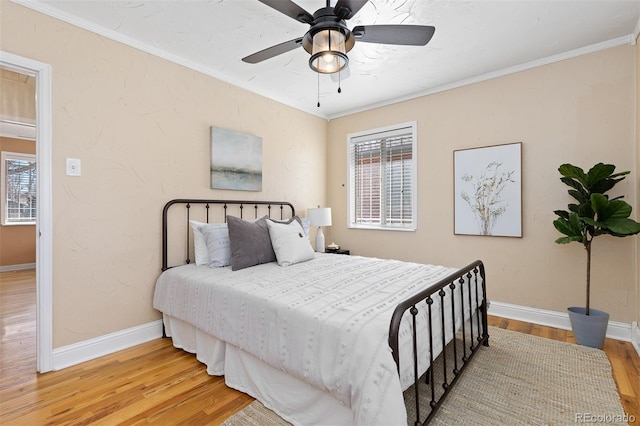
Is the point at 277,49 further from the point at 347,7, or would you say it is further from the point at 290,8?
the point at 347,7

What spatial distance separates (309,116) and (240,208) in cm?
185

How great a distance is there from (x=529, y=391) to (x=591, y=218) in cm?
158

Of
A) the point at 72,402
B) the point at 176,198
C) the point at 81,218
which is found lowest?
the point at 72,402

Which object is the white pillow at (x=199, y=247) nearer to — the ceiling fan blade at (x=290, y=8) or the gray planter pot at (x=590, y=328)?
the ceiling fan blade at (x=290, y=8)

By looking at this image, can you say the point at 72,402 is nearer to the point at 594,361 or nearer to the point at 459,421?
the point at 459,421

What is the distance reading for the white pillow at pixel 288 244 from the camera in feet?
8.92

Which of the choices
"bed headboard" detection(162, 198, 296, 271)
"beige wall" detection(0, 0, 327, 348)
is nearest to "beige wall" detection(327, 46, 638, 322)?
"bed headboard" detection(162, 198, 296, 271)

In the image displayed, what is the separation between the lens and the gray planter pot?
2.41m

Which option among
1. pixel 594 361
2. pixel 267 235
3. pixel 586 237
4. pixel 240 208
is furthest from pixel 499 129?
pixel 240 208

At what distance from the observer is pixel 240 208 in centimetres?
351

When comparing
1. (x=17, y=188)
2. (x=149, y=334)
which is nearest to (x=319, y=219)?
(x=149, y=334)

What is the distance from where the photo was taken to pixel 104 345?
2420 mm

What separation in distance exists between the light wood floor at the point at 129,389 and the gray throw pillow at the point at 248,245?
2.79 feet

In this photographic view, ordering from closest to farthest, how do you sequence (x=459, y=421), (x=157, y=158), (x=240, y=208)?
(x=459, y=421) < (x=157, y=158) < (x=240, y=208)
